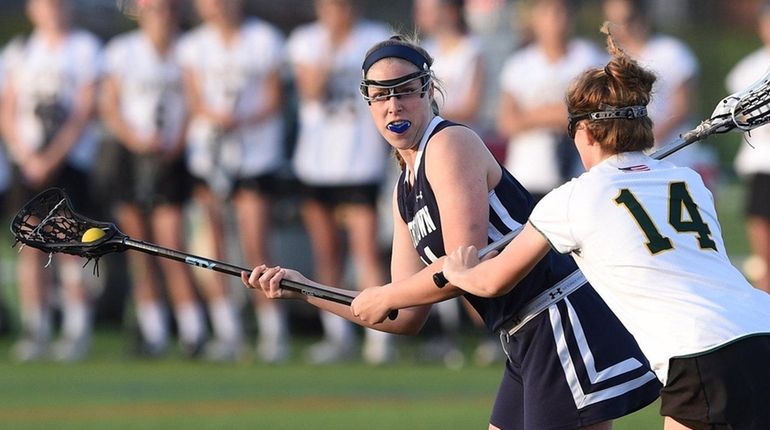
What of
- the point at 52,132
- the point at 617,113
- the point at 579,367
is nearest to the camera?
the point at 617,113

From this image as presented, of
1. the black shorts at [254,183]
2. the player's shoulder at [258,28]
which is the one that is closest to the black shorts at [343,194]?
the black shorts at [254,183]

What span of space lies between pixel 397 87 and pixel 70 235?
1.38 m

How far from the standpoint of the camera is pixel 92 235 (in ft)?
16.5

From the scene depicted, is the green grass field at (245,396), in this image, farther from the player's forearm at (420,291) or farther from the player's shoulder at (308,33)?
the player's forearm at (420,291)

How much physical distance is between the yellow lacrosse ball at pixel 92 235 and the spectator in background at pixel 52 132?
5.43 meters

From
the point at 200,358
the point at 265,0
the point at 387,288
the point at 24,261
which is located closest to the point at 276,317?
the point at 200,358

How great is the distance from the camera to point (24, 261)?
1055cm

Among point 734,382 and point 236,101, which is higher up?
point 236,101

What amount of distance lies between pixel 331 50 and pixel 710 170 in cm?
303

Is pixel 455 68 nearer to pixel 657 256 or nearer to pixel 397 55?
pixel 397 55

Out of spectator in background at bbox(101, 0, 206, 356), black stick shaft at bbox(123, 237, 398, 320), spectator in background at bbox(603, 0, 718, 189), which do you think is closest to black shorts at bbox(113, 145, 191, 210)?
spectator in background at bbox(101, 0, 206, 356)

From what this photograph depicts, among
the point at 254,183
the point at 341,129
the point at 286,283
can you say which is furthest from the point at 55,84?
the point at 286,283

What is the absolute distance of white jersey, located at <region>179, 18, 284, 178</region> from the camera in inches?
401

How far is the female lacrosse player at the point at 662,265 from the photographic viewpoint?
12.7 ft
